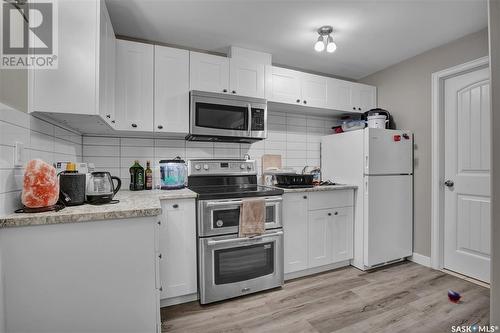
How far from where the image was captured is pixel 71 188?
1.33 meters

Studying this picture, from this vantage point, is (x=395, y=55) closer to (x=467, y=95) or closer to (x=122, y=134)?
(x=467, y=95)

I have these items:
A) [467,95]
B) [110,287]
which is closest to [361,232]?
[467,95]

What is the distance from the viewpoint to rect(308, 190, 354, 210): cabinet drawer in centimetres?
244

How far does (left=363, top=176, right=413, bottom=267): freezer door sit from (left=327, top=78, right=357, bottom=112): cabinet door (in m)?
0.98

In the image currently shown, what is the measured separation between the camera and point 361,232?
258 centimetres

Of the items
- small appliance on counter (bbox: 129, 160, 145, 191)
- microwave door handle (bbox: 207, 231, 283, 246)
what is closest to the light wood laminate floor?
microwave door handle (bbox: 207, 231, 283, 246)

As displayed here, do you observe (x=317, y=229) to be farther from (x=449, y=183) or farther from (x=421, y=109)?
(x=421, y=109)

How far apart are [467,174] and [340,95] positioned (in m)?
1.56

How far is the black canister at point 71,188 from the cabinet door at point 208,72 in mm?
1294

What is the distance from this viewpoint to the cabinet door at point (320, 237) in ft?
8.00

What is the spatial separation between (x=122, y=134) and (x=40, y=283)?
1.47 metres

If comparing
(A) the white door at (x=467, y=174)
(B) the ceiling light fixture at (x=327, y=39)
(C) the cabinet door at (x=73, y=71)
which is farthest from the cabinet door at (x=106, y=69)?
(A) the white door at (x=467, y=174)

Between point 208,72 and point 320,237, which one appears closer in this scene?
point 208,72

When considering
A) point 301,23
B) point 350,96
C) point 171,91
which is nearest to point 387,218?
point 350,96
